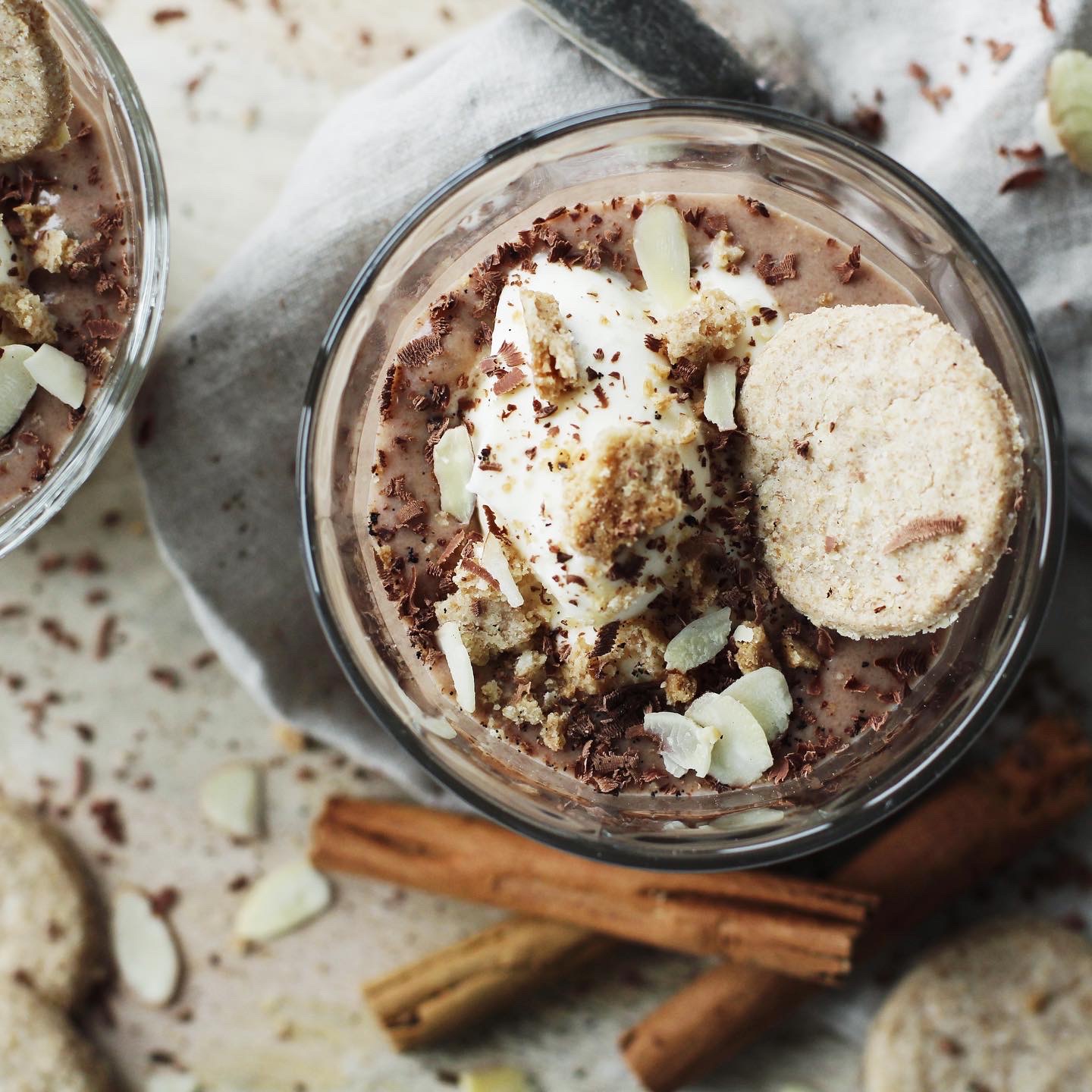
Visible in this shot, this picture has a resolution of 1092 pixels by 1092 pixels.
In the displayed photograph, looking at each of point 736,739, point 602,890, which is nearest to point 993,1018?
point 602,890

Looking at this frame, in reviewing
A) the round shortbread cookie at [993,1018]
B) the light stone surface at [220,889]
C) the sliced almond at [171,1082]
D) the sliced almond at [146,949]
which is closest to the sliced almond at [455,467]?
the light stone surface at [220,889]

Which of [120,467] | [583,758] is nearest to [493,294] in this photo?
[583,758]

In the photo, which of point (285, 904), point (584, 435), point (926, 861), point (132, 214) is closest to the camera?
point (584, 435)

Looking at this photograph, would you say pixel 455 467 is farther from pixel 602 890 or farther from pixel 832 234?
pixel 602 890

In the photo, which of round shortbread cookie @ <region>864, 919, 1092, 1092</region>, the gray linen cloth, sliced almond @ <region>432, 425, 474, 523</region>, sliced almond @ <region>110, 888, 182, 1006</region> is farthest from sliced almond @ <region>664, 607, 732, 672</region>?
sliced almond @ <region>110, 888, 182, 1006</region>

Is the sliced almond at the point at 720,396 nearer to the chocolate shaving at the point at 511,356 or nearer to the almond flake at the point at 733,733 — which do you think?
the chocolate shaving at the point at 511,356
